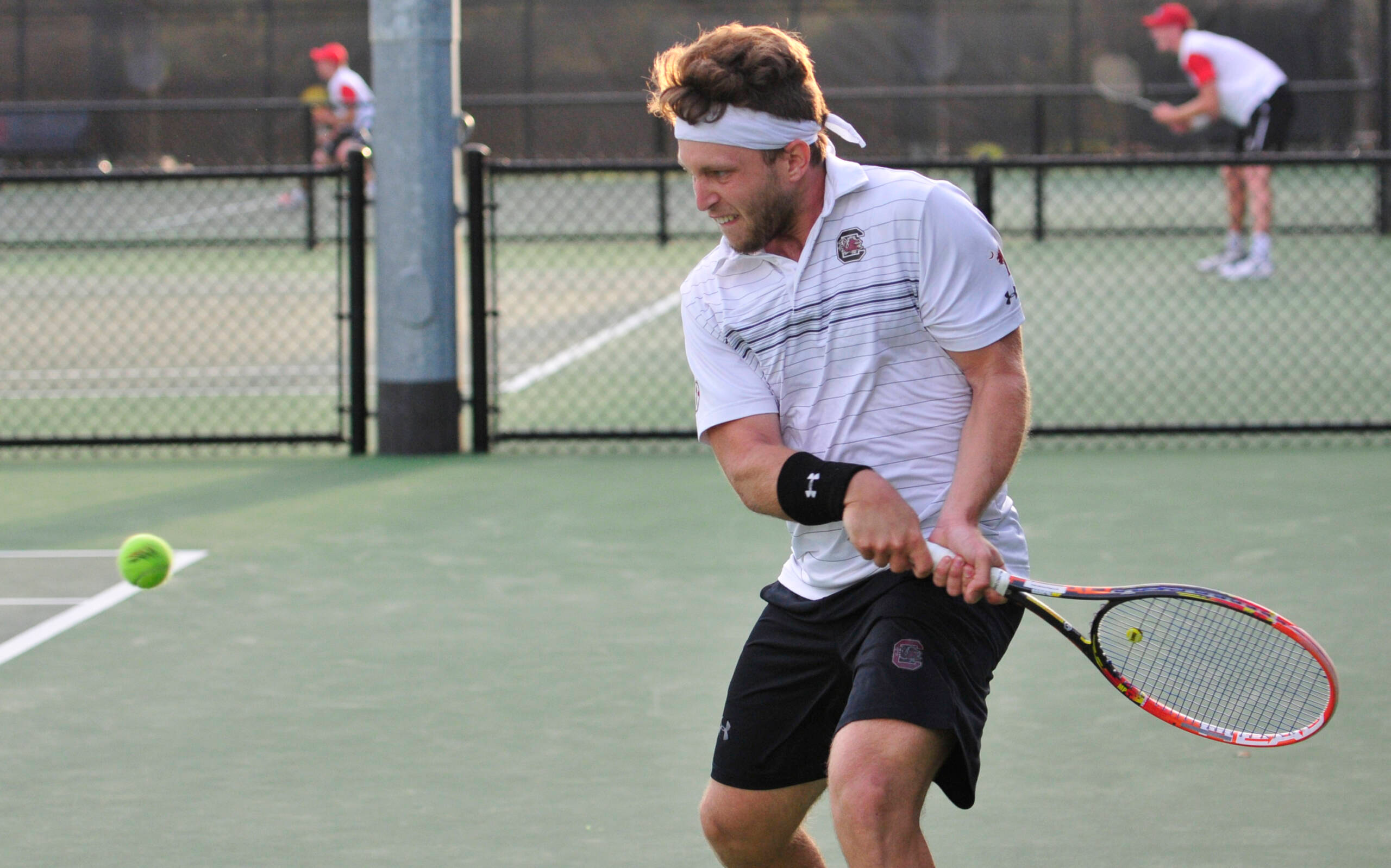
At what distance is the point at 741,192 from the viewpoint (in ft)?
9.53

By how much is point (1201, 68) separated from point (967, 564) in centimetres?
1143

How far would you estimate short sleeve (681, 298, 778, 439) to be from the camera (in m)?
3.04

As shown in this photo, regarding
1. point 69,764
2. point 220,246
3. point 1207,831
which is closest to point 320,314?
point 220,246

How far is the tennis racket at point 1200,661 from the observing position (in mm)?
2932

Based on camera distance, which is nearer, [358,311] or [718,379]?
[718,379]

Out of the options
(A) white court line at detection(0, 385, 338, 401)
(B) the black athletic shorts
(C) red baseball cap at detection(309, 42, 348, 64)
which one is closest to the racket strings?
(B) the black athletic shorts

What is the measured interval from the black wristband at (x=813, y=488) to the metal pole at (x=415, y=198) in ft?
16.0

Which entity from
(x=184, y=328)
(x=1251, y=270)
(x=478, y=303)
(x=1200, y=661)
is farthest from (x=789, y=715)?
(x=1251, y=270)

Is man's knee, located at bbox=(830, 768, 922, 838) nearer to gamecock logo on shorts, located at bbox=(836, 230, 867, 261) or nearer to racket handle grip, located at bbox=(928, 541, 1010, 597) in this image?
racket handle grip, located at bbox=(928, 541, 1010, 597)

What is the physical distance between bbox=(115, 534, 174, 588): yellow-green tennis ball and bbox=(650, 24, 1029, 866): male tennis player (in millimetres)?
2543

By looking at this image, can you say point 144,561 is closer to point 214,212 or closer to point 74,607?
point 74,607

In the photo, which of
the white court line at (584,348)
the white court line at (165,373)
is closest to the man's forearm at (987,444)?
the white court line at (584,348)

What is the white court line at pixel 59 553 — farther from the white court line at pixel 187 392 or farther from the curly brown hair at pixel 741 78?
the curly brown hair at pixel 741 78

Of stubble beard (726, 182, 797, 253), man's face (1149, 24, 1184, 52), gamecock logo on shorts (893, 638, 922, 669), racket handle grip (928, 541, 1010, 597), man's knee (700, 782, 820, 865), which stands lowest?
man's knee (700, 782, 820, 865)
